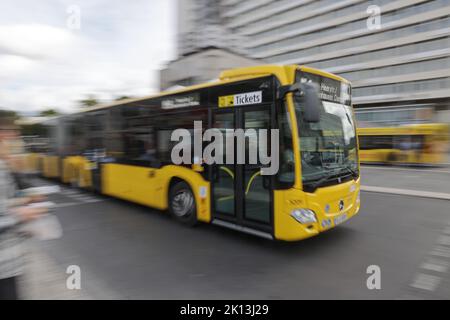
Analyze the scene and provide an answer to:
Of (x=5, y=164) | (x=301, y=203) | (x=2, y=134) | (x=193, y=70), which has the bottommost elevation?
(x=301, y=203)

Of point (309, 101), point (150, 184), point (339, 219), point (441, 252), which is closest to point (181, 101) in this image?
point (150, 184)

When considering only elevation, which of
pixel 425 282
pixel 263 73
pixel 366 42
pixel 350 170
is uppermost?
pixel 366 42

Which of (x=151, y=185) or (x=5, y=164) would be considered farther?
(x=151, y=185)

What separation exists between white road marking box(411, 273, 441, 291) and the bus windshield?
172 centimetres

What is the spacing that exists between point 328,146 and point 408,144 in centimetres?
1797

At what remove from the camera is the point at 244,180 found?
5.57m

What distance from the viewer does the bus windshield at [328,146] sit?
4.96 m

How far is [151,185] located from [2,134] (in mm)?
5198

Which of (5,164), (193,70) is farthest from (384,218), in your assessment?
(193,70)

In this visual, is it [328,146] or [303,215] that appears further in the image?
[328,146]

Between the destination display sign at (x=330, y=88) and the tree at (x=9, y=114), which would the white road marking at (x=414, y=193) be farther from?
the tree at (x=9, y=114)

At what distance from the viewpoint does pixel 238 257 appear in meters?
5.07

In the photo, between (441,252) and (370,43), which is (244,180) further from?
(370,43)
